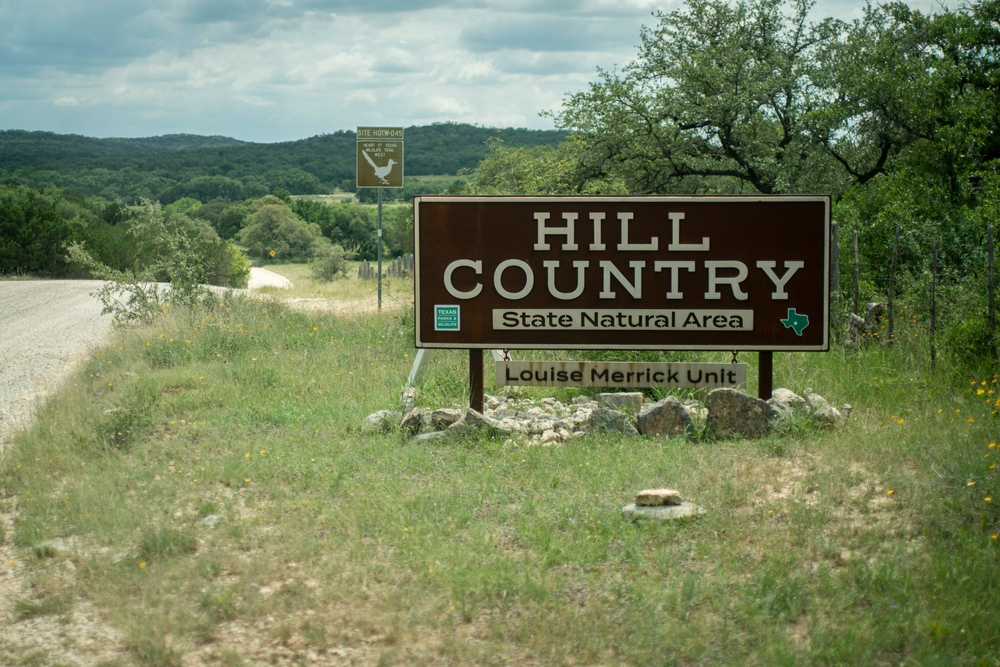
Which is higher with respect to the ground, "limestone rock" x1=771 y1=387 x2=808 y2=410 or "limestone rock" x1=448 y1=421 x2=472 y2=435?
"limestone rock" x1=771 y1=387 x2=808 y2=410

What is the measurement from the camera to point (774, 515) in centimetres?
505

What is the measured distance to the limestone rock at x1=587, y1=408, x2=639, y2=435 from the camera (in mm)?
7115

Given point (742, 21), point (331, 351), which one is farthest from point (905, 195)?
point (331, 351)

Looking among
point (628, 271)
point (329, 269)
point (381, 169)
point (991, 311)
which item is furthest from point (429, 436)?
point (329, 269)

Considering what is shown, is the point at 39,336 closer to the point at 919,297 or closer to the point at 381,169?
the point at 381,169

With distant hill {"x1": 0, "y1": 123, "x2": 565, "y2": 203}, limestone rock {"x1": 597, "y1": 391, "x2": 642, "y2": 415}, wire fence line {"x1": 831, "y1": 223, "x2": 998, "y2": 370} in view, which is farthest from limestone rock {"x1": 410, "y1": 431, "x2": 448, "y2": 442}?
distant hill {"x1": 0, "y1": 123, "x2": 565, "y2": 203}

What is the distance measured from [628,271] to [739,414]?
1.72 m

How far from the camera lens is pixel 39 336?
572 inches

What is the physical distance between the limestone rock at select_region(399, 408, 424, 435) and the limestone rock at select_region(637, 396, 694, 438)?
207 cm

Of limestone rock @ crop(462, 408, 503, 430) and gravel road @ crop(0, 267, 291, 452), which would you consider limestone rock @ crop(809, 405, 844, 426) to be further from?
gravel road @ crop(0, 267, 291, 452)

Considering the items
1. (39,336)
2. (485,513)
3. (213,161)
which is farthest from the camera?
(213,161)

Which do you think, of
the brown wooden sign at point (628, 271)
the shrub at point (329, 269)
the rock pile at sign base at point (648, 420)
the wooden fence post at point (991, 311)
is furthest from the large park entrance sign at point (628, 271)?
the shrub at point (329, 269)

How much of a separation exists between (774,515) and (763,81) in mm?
13938

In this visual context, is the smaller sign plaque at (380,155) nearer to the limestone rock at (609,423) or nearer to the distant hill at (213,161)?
the limestone rock at (609,423)
